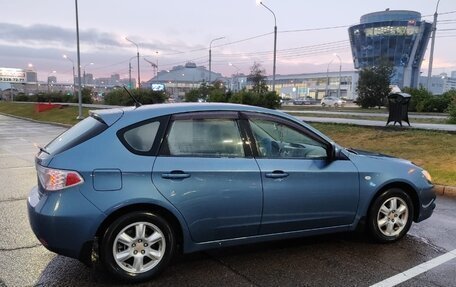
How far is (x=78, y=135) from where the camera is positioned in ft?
12.7

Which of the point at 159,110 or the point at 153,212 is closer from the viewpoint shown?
the point at 153,212

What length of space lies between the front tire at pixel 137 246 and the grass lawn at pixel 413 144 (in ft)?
19.7

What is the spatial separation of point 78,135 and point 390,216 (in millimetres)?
3477

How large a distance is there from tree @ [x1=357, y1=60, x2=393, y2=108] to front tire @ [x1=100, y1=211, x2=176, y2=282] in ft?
128

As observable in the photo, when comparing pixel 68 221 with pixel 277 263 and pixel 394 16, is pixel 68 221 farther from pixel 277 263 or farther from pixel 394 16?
pixel 394 16

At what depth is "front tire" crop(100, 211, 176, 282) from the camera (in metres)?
3.64

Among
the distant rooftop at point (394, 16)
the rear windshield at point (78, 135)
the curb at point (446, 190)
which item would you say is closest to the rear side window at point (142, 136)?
the rear windshield at point (78, 135)

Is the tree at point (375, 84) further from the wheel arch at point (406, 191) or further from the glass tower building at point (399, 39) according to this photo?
the glass tower building at point (399, 39)

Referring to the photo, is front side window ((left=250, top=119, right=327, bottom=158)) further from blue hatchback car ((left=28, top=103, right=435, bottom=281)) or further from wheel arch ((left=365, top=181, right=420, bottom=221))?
wheel arch ((left=365, top=181, right=420, bottom=221))

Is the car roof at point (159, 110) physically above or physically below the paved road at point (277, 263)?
above

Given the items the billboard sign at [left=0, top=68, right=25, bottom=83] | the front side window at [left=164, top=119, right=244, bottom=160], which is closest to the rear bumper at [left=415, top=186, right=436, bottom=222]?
the front side window at [left=164, top=119, right=244, bottom=160]

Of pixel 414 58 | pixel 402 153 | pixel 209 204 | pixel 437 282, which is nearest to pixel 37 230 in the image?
pixel 209 204

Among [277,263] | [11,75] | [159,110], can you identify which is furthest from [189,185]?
[11,75]

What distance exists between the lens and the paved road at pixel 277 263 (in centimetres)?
383
